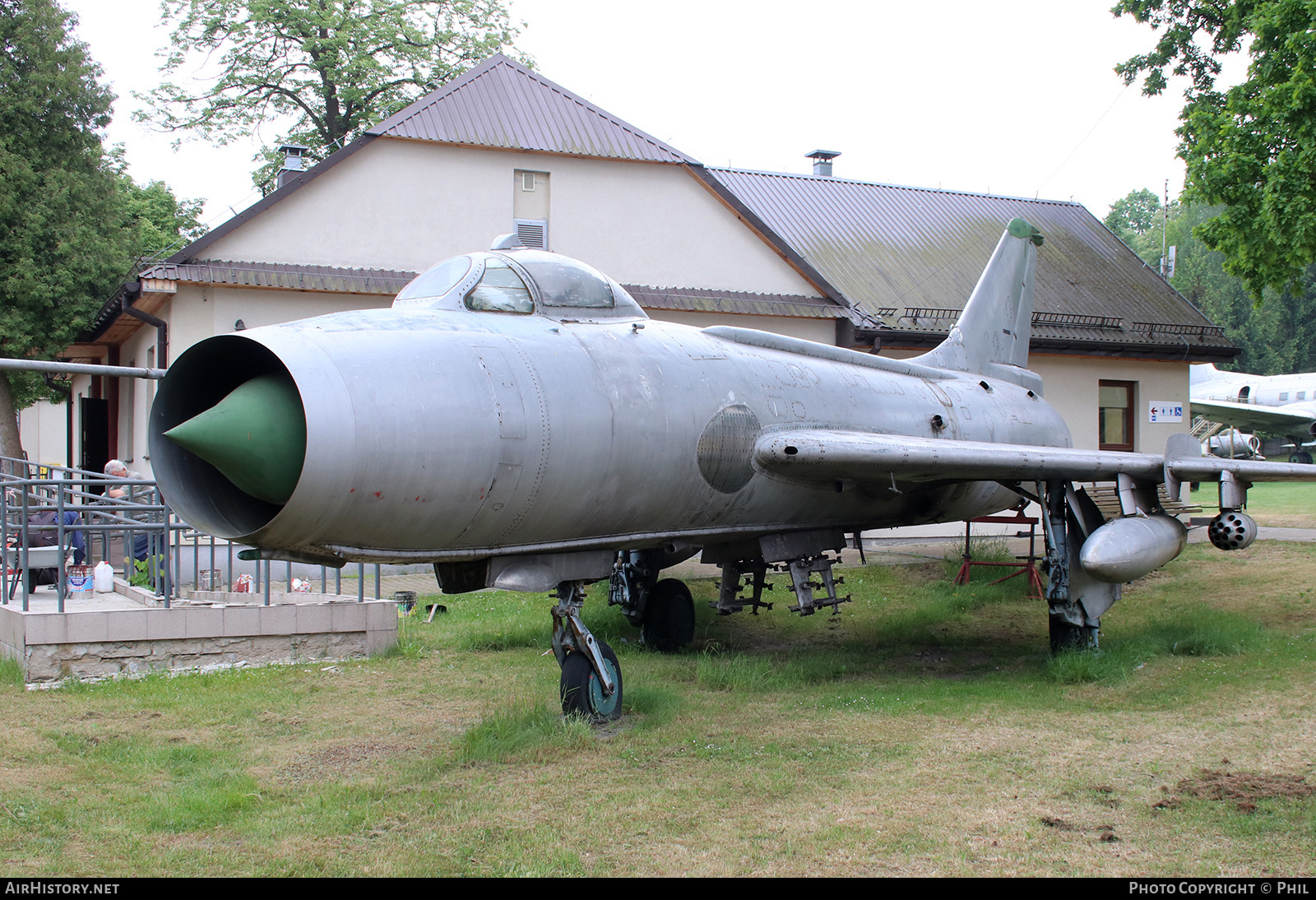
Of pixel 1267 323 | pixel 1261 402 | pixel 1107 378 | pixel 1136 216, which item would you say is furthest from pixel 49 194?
pixel 1136 216

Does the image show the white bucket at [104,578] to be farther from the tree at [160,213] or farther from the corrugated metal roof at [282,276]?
the tree at [160,213]

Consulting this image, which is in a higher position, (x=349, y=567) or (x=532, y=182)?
(x=532, y=182)

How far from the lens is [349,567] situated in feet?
50.3

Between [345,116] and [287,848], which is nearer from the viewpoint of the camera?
[287,848]

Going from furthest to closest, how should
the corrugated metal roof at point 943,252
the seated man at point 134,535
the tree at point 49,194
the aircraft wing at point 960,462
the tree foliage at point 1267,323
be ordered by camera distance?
the tree foliage at point 1267,323 → the tree at point 49,194 → the corrugated metal roof at point 943,252 → the seated man at point 134,535 → the aircraft wing at point 960,462

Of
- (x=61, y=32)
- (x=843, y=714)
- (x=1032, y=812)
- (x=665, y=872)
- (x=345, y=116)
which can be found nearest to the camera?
(x=665, y=872)

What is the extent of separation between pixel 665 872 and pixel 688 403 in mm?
3357

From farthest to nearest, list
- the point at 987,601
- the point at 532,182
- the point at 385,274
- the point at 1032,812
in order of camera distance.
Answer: the point at 532,182, the point at 385,274, the point at 987,601, the point at 1032,812

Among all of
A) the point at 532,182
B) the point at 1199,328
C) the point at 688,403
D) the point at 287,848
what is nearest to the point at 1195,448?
the point at 688,403

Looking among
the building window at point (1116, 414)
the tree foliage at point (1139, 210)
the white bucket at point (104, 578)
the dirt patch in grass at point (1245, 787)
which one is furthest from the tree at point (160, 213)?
the tree foliage at point (1139, 210)

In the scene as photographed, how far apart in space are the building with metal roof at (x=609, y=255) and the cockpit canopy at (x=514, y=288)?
8348 millimetres

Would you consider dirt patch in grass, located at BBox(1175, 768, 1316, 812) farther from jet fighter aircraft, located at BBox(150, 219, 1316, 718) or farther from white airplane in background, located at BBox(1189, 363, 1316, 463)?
white airplane in background, located at BBox(1189, 363, 1316, 463)

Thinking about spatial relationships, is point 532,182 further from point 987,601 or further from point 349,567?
point 987,601

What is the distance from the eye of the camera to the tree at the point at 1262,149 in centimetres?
1241
